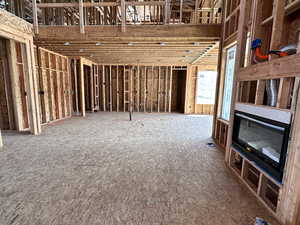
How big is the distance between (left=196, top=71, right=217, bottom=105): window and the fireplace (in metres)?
6.08

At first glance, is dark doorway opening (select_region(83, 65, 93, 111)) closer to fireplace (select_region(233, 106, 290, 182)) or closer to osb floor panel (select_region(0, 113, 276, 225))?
osb floor panel (select_region(0, 113, 276, 225))

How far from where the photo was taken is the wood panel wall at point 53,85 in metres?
5.48

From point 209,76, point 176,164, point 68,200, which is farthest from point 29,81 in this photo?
point 209,76

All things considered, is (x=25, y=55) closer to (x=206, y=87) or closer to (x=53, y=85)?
(x=53, y=85)

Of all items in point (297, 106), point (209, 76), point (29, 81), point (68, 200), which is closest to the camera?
point (297, 106)

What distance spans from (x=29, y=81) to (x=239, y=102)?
5.11 m

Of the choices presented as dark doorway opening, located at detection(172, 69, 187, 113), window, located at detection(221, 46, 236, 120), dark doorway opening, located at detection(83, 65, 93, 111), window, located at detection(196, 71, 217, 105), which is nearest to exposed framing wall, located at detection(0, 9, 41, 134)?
dark doorway opening, located at detection(83, 65, 93, 111)

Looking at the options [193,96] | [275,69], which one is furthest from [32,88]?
[193,96]

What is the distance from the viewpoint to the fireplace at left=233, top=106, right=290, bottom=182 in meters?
1.60

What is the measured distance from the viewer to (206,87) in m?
8.34

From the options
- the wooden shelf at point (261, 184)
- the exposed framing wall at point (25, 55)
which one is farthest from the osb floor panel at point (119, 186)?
the exposed framing wall at point (25, 55)

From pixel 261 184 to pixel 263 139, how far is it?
57cm

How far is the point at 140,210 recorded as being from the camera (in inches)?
67.7

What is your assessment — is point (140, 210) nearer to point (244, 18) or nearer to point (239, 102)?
point (239, 102)
